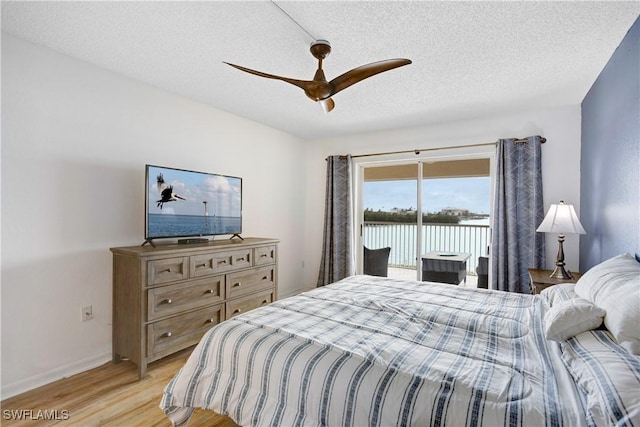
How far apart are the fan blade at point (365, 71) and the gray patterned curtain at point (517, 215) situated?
2355 mm

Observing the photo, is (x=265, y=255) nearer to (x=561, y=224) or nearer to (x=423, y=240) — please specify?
(x=423, y=240)

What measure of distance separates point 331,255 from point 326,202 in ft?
2.61

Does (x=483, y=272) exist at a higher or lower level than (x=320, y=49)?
lower

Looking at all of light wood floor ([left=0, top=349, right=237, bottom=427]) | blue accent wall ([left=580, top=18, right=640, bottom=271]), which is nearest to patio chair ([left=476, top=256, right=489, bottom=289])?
blue accent wall ([left=580, top=18, right=640, bottom=271])

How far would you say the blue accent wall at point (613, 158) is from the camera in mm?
1936

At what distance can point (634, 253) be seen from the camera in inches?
76.1

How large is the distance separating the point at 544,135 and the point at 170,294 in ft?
13.5

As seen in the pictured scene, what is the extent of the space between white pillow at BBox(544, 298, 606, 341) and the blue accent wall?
899mm

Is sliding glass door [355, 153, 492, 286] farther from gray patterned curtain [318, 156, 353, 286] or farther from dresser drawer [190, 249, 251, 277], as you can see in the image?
dresser drawer [190, 249, 251, 277]

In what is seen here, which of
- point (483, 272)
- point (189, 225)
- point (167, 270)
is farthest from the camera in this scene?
point (483, 272)

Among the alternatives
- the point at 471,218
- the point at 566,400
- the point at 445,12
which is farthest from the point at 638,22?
the point at 471,218

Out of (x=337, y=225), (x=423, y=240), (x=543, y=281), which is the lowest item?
(x=543, y=281)

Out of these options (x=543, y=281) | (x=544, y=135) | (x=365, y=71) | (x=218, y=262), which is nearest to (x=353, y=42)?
(x=365, y=71)

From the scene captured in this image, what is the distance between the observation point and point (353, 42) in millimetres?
2146
